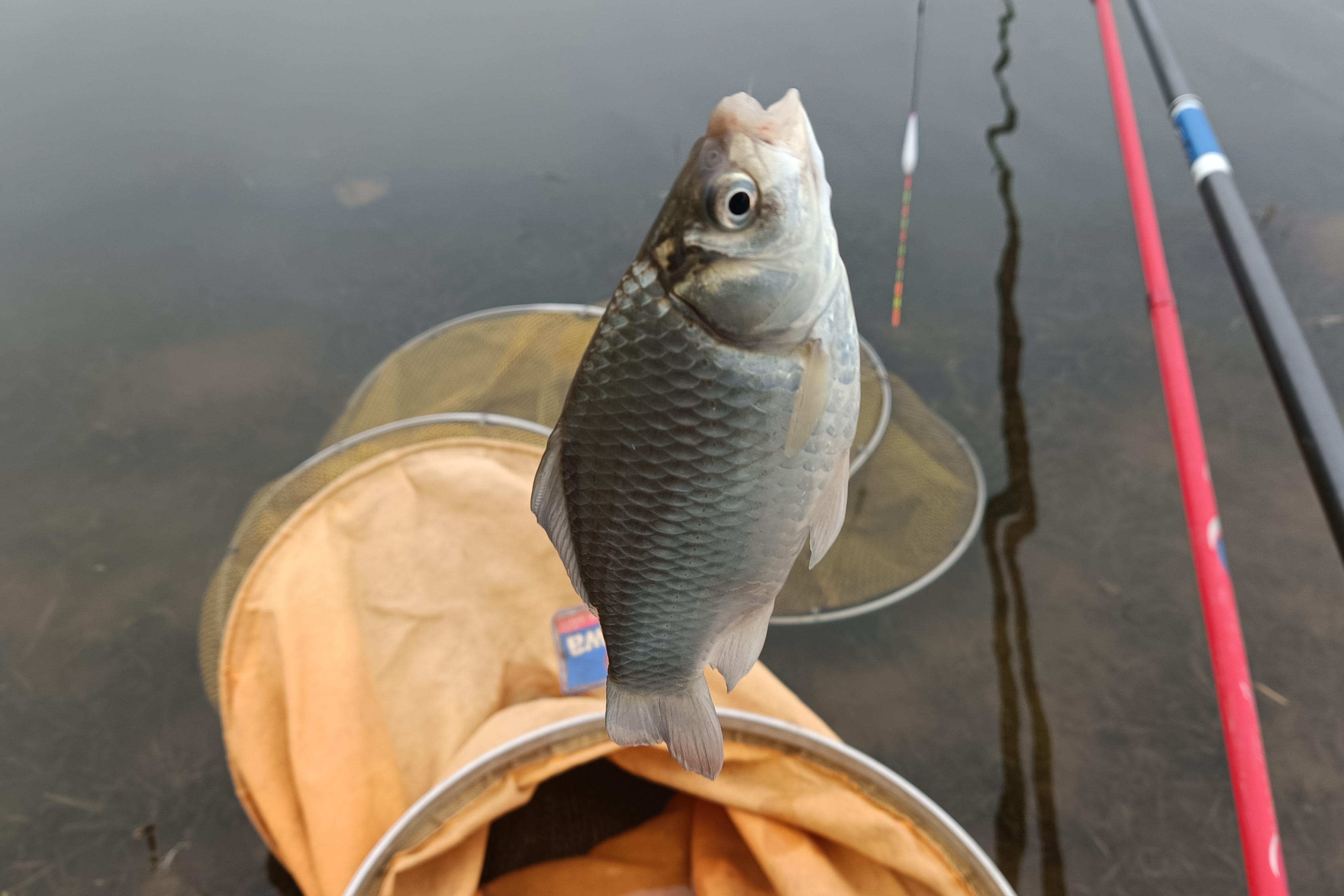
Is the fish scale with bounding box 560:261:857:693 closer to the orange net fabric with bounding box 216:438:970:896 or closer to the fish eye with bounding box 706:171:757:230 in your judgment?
the fish eye with bounding box 706:171:757:230

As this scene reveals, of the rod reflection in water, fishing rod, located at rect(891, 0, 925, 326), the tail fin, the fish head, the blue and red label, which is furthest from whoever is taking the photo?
fishing rod, located at rect(891, 0, 925, 326)

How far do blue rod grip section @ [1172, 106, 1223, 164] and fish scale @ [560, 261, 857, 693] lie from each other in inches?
55.4

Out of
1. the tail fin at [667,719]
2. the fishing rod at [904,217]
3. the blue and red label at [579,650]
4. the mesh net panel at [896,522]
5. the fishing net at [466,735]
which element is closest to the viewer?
the tail fin at [667,719]

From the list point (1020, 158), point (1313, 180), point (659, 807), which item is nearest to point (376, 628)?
point (659, 807)

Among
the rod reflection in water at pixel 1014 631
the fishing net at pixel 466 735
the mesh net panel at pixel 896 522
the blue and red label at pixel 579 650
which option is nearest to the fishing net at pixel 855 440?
the mesh net panel at pixel 896 522

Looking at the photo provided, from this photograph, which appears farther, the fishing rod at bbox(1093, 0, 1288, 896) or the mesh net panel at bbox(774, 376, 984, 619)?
the mesh net panel at bbox(774, 376, 984, 619)

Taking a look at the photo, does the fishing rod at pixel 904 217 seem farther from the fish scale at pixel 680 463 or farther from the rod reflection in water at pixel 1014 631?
the fish scale at pixel 680 463

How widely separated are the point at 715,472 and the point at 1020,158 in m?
3.05

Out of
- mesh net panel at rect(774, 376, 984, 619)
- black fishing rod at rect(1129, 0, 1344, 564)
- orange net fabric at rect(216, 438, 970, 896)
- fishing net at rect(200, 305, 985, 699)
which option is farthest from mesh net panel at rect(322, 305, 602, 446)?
black fishing rod at rect(1129, 0, 1344, 564)

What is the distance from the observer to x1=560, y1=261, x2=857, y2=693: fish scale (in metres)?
0.53

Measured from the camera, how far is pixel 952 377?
2.46 metres

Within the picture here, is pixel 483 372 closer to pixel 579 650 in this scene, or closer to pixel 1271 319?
pixel 579 650

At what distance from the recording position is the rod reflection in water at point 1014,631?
1676 millimetres

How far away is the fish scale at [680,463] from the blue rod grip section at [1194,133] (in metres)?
1.41
